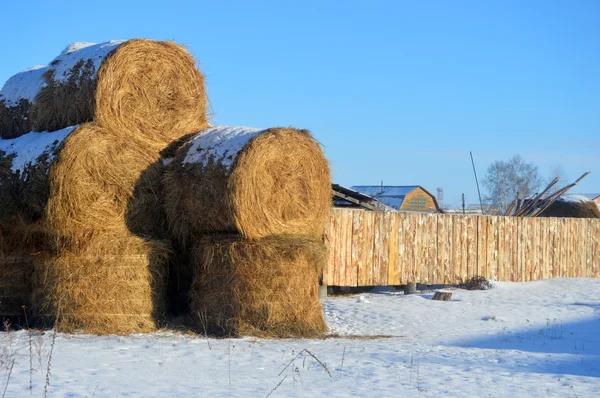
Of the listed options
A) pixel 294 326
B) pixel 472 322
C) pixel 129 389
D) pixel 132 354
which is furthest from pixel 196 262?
pixel 472 322

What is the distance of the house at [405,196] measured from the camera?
5894cm

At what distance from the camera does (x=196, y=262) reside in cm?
1119

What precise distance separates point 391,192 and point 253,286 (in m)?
51.2

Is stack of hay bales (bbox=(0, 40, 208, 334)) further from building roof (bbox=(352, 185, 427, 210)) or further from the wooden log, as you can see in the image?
building roof (bbox=(352, 185, 427, 210))

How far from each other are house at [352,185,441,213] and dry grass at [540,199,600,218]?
96.1ft

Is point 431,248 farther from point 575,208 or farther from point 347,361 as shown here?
point 575,208

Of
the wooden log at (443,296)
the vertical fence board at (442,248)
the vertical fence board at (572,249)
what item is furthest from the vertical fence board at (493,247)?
Result: the wooden log at (443,296)

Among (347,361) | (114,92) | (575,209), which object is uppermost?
(114,92)

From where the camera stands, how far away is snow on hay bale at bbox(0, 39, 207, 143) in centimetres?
1112

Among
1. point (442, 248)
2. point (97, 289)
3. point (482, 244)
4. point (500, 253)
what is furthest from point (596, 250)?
point (97, 289)

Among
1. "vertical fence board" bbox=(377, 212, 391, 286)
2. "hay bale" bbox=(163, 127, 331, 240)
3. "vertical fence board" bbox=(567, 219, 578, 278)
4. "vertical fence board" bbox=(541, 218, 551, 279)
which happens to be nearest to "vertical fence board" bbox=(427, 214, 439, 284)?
"vertical fence board" bbox=(377, 212, 391, 286)

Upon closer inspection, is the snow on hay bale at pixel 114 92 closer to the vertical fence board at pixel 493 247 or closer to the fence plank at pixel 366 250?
the fence plank at pixel 366 250

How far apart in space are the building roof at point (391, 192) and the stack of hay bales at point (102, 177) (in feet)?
152

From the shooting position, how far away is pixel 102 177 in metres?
10.6
